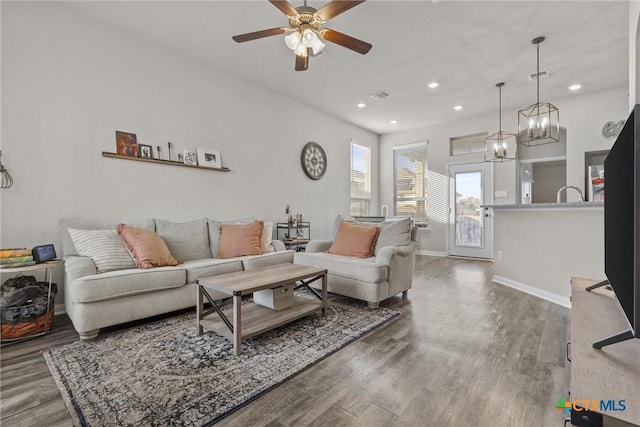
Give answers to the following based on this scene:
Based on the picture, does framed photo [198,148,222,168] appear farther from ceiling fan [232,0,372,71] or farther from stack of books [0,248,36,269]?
stack of books [0,248,36,269]

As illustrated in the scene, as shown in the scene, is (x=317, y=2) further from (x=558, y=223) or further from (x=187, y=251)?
(x=558, y=223)

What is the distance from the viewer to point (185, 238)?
333 cm

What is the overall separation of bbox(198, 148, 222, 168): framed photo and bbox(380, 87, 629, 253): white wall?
456 cm

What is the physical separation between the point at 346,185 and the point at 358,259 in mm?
3382

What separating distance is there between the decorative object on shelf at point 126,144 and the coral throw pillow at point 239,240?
4.12 feet

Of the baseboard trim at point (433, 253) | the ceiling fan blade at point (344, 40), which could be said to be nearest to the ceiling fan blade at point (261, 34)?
the ceiling fan blade at point (344, 40)

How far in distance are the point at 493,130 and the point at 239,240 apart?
5.34 metres

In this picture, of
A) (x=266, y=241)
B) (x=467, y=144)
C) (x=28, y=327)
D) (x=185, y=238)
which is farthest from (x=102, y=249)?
(x=467, y=144)

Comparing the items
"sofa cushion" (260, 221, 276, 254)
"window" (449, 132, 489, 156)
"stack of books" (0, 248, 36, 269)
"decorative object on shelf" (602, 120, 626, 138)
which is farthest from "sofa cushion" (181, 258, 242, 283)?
"decorative object on shelf" (602, 120, 626, 138)

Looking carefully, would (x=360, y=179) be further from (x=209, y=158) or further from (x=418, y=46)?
(x=209, y=158)

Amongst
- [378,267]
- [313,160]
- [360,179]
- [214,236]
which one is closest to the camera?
[378,267]

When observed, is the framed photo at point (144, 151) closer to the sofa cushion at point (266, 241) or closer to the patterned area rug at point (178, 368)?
the sofa cushion at point (266, 241)

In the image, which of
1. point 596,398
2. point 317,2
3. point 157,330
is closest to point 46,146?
point 157,330

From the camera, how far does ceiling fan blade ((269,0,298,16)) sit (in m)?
2.06
